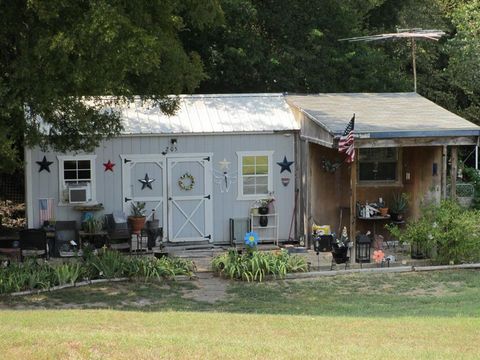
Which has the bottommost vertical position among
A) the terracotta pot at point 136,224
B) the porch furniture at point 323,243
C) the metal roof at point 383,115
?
the porch furniture at point 323,243

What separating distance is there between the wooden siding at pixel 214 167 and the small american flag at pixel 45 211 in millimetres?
107

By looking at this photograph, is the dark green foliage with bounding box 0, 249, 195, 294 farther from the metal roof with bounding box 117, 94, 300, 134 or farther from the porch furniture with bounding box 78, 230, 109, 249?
the metal roof with bounding box 117, 94, 300, 134

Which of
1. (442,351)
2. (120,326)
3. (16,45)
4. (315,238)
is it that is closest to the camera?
(442,351)

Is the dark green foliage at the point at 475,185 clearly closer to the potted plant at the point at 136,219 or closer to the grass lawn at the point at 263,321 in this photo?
the grass lawn at the point at 263,321

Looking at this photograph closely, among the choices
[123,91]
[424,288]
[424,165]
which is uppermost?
[123,91]

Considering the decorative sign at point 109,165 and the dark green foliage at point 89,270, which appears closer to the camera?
the dark green foliage at point 89,270

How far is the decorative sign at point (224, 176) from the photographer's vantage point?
62.9ft

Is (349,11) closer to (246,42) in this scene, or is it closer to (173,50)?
(246,42)

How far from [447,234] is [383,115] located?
3.97 m

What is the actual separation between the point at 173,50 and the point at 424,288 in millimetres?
6287

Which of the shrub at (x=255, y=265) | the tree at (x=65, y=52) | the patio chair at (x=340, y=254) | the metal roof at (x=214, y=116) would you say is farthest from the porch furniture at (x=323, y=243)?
the tree at (x=65, y=52)

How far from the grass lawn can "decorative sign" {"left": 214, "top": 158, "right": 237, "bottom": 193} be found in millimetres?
4630

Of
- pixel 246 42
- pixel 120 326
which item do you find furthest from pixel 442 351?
pixel 246 42

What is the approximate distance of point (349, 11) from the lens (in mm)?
27719
